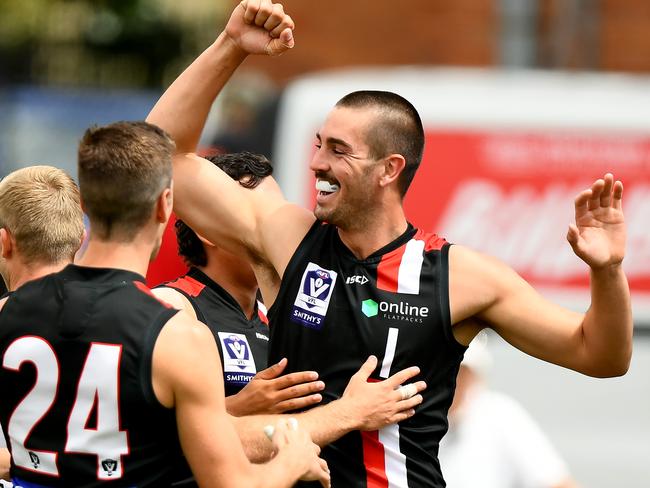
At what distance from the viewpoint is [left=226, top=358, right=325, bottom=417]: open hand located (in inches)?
180

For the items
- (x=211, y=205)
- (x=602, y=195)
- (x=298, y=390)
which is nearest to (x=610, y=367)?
(x=602, y=195)

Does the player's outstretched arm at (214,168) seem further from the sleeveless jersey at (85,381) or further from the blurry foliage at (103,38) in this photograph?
the blurry foliage at (103,38)

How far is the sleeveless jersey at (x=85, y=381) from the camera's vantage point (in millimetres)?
3883

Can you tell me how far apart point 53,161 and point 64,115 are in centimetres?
71

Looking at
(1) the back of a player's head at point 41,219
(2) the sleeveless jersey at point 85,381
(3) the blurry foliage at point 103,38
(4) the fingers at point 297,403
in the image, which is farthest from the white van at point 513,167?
(3) the blurry foliage at point 103,38

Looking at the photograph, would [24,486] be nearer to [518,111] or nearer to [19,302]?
[19,302]

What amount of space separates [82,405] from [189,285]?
156 cm

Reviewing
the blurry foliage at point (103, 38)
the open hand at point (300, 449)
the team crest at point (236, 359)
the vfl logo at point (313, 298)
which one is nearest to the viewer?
the open hand at point (300, 449)

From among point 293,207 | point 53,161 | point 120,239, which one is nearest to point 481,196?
point 293,207

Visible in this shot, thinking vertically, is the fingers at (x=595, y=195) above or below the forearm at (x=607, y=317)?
above

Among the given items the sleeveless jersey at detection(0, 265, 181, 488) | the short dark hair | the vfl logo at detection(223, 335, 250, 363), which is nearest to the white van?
the short dark hair

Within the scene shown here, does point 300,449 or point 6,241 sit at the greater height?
point 6,241

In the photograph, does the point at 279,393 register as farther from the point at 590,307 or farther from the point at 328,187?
the point at 590,307

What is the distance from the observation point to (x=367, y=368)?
459 centimetres
